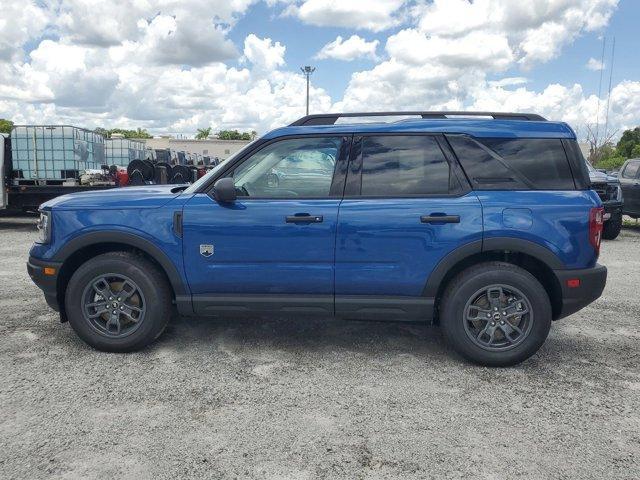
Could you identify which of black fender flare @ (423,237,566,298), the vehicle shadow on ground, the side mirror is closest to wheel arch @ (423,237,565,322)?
black fender flare @ (423,237,566,298)

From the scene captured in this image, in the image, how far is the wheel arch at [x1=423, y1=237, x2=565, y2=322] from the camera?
3.74 meters

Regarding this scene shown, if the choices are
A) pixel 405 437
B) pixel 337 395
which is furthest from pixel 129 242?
pixel 405 437

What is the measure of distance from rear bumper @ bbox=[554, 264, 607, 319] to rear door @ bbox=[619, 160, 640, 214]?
31.9 feet

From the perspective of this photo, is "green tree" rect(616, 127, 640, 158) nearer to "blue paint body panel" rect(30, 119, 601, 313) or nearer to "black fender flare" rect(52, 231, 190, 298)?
"blue paint body panel" rect(30, 119, 601, 313)

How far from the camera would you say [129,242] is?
3.96 meters

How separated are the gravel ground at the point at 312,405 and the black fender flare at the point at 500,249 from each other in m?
0.79

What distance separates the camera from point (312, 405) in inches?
131

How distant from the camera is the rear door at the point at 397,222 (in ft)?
A: 12.3

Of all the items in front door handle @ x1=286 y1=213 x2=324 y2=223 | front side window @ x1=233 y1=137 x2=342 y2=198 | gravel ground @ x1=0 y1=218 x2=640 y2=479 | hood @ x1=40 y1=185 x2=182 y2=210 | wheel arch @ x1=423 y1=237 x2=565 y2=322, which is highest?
front side window @ x1=233 y1=137 x2=342 y2=198

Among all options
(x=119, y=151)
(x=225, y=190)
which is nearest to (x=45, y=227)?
(x=225, y=190)

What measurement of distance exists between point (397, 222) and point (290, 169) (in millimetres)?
913

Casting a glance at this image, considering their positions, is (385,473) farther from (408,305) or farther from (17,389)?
(17,389)

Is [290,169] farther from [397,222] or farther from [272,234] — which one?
[397,222]

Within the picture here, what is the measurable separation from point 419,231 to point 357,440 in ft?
5.03
